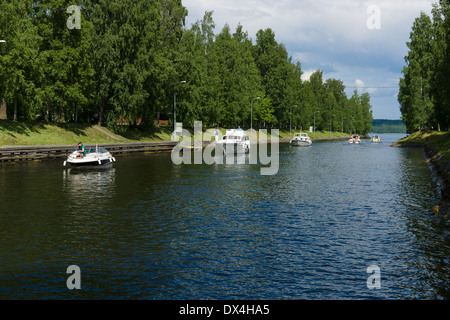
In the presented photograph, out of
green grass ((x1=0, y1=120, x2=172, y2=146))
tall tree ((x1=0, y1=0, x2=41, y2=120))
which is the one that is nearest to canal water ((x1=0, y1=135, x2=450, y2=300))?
tall tree ((x1=0, y1=0, x2=41, y2=120))

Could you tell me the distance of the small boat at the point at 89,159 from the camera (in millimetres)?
37281

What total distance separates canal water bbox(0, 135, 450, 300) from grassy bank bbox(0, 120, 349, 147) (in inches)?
1084

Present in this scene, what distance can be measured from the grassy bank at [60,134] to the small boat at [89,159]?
17.6 meters

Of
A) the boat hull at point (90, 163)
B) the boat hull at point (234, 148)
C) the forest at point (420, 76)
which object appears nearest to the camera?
the boat hull at point (90, 163)

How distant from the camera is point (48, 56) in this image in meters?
59.2

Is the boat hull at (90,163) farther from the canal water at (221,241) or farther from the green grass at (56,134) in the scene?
the green grass at (56,134)

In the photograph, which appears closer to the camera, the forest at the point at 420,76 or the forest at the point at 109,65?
the forest at the point at 109,65

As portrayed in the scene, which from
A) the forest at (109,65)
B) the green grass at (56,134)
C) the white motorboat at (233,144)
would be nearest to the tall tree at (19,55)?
the forest at (109,65)

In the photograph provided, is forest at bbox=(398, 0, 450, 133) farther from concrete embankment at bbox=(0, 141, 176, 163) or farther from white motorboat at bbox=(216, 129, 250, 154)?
concrete embankment at bbox=(0, 141, 176, 163)

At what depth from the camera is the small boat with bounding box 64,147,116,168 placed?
37.3 metres

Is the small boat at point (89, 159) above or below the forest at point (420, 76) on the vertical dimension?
below

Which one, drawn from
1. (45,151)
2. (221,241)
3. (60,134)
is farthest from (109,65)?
(221,241)
